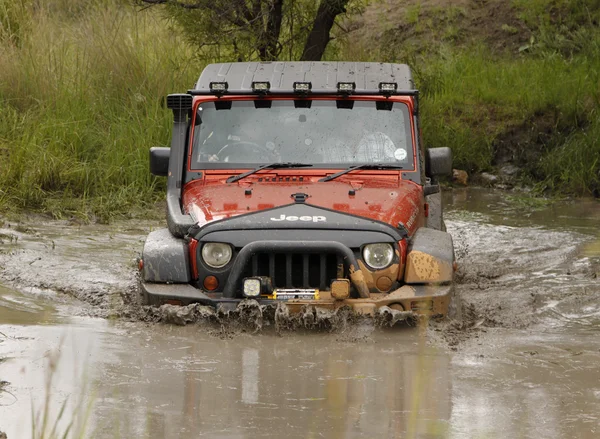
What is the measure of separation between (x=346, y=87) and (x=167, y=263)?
173 centimetres

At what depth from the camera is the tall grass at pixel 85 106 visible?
1030 cm

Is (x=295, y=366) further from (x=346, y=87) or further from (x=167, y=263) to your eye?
(x=346, y=87)

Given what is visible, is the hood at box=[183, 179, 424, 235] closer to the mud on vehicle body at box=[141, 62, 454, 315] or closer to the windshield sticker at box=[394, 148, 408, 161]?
the mud on vehicle body at box=[141, 62, 454, 315]

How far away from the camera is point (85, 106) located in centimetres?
1154

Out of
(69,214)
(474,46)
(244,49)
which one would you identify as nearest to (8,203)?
(69,214)

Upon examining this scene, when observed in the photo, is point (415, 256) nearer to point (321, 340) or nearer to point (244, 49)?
point (321, 340)

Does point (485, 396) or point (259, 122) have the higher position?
point (259, 122)

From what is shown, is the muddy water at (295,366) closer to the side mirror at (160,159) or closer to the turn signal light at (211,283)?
the turn signal light at (211,283)

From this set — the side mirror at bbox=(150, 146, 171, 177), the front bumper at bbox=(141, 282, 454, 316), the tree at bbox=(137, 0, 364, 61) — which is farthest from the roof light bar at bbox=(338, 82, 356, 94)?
the tree at bbox=(137, 0, 364, 61)

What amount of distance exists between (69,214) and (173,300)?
4251 mm

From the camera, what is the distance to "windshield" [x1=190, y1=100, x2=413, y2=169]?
6773mm

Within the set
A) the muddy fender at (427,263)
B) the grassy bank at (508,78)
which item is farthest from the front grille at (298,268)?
the grassy bank at (508,78)

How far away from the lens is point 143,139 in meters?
11.0

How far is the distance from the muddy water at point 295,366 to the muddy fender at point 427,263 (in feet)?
0.91
